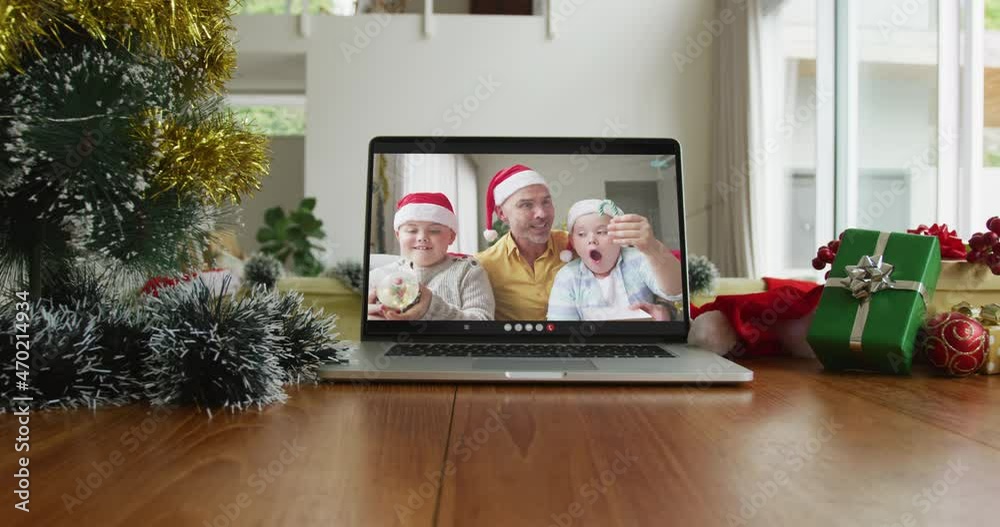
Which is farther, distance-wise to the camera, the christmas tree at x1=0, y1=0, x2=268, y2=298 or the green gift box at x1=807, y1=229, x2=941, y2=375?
the green gift box at x1=807, y1=229, x2=941, y2=375

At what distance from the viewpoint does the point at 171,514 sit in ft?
1.26

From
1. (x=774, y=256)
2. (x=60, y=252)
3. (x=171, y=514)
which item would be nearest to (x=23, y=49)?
(x=60, y=252)

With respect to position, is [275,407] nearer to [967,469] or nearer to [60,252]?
[60,252]

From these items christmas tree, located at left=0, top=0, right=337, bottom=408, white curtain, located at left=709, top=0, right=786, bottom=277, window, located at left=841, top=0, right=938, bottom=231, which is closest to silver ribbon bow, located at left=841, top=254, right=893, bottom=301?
christmas tree, located at left=0, top=0, right=337, bottom=408

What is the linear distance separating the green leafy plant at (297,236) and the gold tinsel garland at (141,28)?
4.78 metres

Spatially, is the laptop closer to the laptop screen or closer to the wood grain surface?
the laptop screen

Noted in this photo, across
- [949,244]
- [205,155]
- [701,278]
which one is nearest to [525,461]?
[205,155]

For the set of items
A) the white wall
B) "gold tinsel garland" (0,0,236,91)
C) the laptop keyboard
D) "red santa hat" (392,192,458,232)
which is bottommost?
the laptop keyboard

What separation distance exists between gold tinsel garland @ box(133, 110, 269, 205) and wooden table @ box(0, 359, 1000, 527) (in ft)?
0.70

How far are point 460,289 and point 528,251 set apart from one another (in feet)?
0.30

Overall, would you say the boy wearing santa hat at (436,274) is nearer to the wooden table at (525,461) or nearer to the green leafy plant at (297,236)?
the wooden table at (525,461)

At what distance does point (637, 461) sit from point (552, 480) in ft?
0.21

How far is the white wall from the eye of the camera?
5617 millimetres

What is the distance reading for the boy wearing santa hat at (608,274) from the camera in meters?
0.95
